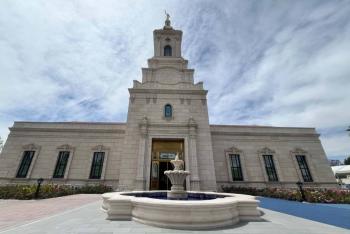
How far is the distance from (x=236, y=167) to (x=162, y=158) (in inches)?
350

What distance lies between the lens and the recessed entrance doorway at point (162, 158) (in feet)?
56.2

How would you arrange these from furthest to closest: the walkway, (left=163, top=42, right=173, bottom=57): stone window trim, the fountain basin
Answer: (left=163, top=42, right=173, bottom=57): stone window trim < the walkway < the fountain basin

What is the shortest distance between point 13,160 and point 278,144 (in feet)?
102

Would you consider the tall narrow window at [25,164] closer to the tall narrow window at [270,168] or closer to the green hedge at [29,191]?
the green hedge at [29,191]

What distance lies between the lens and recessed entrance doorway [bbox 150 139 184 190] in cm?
1714

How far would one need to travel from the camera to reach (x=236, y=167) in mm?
20047

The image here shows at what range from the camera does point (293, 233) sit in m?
4.98

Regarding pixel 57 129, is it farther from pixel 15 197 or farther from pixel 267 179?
pixel 267 179

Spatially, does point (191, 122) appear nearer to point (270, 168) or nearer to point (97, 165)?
point (270, 168)

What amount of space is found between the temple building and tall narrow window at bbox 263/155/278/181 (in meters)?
0.11

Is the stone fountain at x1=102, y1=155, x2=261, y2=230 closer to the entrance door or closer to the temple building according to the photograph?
the temple building

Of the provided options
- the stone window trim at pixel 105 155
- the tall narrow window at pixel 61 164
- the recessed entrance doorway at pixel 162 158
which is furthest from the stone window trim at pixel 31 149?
the recessed entrance doorway at pixel 162 158

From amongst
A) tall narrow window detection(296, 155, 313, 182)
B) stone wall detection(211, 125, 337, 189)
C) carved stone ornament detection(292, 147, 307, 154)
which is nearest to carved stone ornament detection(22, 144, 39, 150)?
stone wall detection(211, 125, 337, 189)

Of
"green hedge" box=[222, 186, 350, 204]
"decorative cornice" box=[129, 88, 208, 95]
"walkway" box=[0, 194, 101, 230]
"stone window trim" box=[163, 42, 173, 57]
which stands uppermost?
"stone window trim" box=[163, 42, 173, 57]
